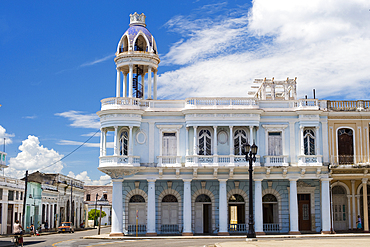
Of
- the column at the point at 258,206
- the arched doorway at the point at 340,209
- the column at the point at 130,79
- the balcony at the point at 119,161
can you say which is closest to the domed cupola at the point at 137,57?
the column at the point at 130,79

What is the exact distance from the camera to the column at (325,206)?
121ft

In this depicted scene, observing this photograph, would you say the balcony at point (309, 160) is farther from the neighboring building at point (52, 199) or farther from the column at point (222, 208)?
the neighboring building at point (52, 199)

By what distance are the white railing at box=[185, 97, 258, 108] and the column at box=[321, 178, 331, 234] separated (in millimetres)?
8087

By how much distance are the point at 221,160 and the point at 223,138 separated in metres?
2.03

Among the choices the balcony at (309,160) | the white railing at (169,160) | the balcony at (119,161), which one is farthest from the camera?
the white railing at (169,160)

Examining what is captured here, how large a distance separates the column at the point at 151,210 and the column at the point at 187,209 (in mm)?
2361

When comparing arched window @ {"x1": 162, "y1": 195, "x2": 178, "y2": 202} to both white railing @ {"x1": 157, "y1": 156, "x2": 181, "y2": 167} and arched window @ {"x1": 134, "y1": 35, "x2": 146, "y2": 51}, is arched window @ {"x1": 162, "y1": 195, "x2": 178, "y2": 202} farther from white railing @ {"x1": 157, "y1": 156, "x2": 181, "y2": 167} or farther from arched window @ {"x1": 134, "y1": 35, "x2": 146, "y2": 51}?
A: arched window @ {"x1": 134, "y1": 35, "x2": 146, "y2": 51}

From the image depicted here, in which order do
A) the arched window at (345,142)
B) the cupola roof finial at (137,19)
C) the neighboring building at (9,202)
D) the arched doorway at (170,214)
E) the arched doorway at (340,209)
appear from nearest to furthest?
1. the arched doorway at (170,214)
2. the arched window at (345,142)
3. the arched doorway at (340,209)
4. the cupola roof finial at (137,19)
5. the neighboring building at (9,202)

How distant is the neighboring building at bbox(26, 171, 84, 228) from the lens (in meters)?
59.1

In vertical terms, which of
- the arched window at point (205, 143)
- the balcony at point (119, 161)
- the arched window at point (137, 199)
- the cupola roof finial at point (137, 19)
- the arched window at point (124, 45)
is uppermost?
the cupola roof finial at point (137, 19)

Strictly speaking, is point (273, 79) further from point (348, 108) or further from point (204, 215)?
point (204, 215)

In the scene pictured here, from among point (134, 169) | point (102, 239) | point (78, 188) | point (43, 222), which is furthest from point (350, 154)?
point (78, 188)

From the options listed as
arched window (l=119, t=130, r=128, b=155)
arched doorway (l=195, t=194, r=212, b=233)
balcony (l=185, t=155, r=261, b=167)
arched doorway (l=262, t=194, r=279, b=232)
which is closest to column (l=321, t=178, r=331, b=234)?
arched doorway (l=262, t=194, r=279, b=232)

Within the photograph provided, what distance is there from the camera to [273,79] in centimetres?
4225
